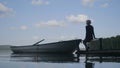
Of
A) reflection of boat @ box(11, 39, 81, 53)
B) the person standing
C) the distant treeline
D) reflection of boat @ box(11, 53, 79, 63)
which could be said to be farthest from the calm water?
the distant treeline

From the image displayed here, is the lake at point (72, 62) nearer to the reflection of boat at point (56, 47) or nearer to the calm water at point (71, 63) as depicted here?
the calm water at point (71, 63)

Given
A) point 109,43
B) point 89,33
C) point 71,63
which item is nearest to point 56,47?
point 109,43

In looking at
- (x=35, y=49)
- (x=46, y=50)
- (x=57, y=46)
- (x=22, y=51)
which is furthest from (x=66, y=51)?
(x=22, y=51)

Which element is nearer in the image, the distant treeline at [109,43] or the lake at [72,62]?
the lake at [72,62]

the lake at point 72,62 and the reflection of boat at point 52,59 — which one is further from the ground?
the reflection of boat at point 52,59

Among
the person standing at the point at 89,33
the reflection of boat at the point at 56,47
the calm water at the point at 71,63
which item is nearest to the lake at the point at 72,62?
the calm water at the point at 71,63

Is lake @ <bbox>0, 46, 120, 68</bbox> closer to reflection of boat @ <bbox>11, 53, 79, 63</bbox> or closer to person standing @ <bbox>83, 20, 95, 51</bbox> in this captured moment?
reflection of boat @ <bbox>11, 53, 79, 63</bbox>

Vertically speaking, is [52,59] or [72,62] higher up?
[52,59]

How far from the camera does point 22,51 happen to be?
169ft

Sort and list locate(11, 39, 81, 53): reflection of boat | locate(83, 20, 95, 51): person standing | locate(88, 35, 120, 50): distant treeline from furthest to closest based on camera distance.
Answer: locate(88, 35, 120, 50): distant treeline
locate(11, 39, 81, 53): reflection of boat
locate(83, 20, 95, 51): person standing

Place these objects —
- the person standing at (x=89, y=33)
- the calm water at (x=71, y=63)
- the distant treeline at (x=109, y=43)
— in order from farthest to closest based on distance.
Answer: the distant treeline at (x=109, y=43)
the person standing at (x=89, y=33)
the calm water at (x=71, y=63)

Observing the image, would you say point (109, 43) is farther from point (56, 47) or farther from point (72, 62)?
point (72, 62)

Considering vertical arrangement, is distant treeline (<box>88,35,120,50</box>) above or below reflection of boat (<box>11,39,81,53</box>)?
above

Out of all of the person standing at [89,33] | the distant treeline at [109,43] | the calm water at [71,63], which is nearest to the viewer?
the calm water at [71,63]
